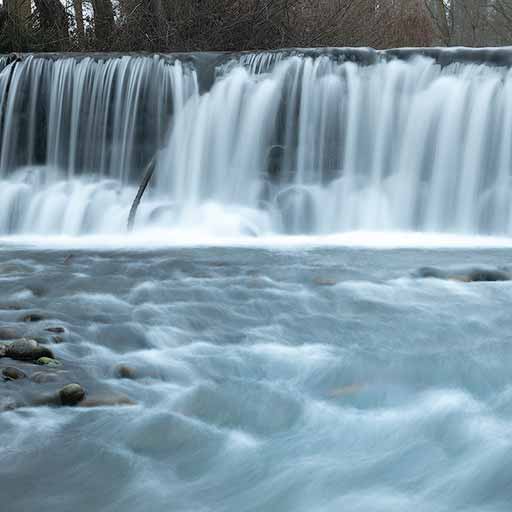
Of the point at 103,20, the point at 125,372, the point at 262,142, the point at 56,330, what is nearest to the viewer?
the point at 125,372

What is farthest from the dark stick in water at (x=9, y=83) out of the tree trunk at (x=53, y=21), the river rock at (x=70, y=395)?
the river rock at (x=70, y=395)

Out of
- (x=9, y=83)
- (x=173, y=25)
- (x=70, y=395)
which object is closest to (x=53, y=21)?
(x=173, y=25)

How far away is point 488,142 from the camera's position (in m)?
8.44

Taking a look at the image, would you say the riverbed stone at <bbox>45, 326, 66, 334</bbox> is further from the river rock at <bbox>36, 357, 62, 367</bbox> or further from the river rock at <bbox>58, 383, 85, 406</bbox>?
the river rock at <bbox>58, 383, 85, 406</bbox>

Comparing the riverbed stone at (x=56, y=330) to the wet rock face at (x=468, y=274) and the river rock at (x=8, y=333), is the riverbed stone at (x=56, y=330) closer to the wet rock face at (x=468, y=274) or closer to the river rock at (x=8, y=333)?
the river rock at (x=8, y=333)

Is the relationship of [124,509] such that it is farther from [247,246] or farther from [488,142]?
[488,142]

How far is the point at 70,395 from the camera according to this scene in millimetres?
3289

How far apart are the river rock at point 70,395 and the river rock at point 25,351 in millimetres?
443

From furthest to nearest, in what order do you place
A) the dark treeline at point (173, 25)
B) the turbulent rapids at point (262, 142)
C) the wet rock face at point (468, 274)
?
the dark treeline at point (173, 25) → the turbulent rapids at point (262, 142) → the wet rock face at point (468, 274)

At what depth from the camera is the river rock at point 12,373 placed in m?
3.45

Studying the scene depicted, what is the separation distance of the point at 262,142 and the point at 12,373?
590 cm

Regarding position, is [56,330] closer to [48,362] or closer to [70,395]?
[48,362]

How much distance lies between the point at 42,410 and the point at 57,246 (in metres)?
4.58

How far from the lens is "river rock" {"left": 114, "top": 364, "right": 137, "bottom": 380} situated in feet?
12.0
